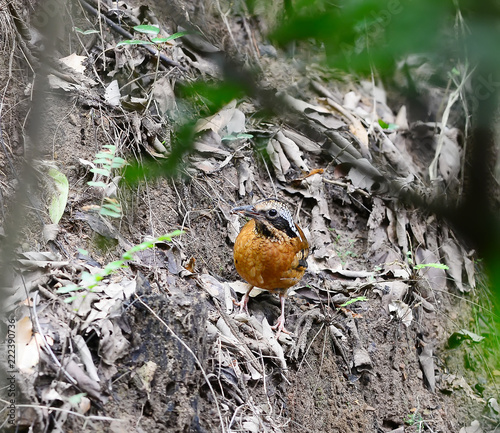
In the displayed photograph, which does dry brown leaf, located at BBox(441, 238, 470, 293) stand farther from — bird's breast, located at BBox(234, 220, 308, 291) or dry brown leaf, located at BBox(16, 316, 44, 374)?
dry brown leaf, located at BBox(16, 316, 44, 374)

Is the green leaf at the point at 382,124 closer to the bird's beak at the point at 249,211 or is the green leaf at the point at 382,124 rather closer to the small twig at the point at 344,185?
the small twig at the point at 344,185

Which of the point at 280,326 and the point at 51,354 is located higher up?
the point at 51,354

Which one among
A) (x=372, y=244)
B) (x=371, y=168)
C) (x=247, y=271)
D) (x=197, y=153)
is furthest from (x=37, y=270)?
(x=372, y=244)

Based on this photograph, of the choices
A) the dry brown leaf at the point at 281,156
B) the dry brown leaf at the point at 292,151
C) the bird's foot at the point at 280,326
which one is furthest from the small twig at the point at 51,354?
the dry brown leaf at the point at 292,151

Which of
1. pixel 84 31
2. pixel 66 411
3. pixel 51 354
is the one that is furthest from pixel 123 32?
pixel 66 411

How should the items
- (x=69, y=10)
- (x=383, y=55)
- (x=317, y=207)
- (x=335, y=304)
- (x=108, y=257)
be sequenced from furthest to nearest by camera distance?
1. (x=317, y=207)
2. (x=335, y=304)
3. (x=69, y=10)
4. (x=108, y=257)
5. (x=383, y=55)

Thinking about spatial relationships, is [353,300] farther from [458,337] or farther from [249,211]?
[458,337]

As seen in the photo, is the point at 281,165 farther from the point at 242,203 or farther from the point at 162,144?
the point at 162,144
